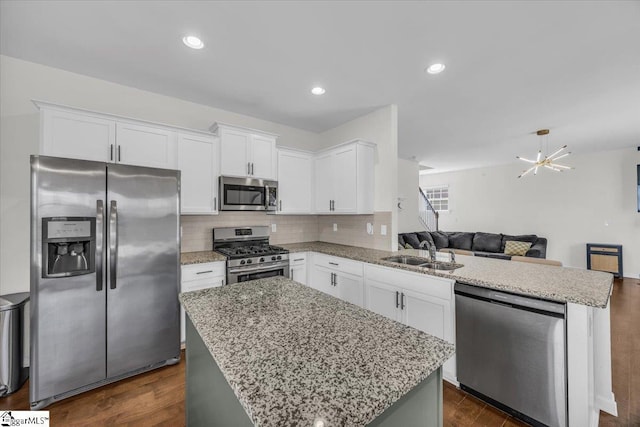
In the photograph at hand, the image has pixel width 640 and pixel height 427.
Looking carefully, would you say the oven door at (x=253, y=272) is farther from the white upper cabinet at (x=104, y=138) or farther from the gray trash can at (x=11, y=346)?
the gray trash can at (x=11, y=346)

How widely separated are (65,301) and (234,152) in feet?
6.56

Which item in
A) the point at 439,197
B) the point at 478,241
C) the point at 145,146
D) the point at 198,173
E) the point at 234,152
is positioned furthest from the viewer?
the point at 439,197

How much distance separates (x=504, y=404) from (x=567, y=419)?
0.33 m

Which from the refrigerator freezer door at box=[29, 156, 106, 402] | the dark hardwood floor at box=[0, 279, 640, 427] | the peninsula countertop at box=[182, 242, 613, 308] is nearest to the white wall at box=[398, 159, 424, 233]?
the peninsula countertop at box=[182, 242, 613, 308]

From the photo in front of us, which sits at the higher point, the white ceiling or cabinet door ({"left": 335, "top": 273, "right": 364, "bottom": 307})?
the white ceiling

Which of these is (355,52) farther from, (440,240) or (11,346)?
(440,240)

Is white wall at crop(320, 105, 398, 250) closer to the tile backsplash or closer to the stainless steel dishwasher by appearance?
the tile backsplash

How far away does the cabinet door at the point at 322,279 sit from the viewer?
3.24 m

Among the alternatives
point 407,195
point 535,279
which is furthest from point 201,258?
point 407,195

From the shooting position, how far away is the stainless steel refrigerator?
1.83 metres

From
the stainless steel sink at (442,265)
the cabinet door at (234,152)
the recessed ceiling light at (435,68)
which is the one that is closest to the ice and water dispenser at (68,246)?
the cabinet door at (234,152)

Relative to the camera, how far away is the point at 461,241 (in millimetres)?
7031

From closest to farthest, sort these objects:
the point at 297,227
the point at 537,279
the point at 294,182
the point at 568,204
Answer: the point at 537,279 → the point at 294,182 → the point at 297,227 → the point at 568,204

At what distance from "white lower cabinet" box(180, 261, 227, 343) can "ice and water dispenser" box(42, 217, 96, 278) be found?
29.1 inches
